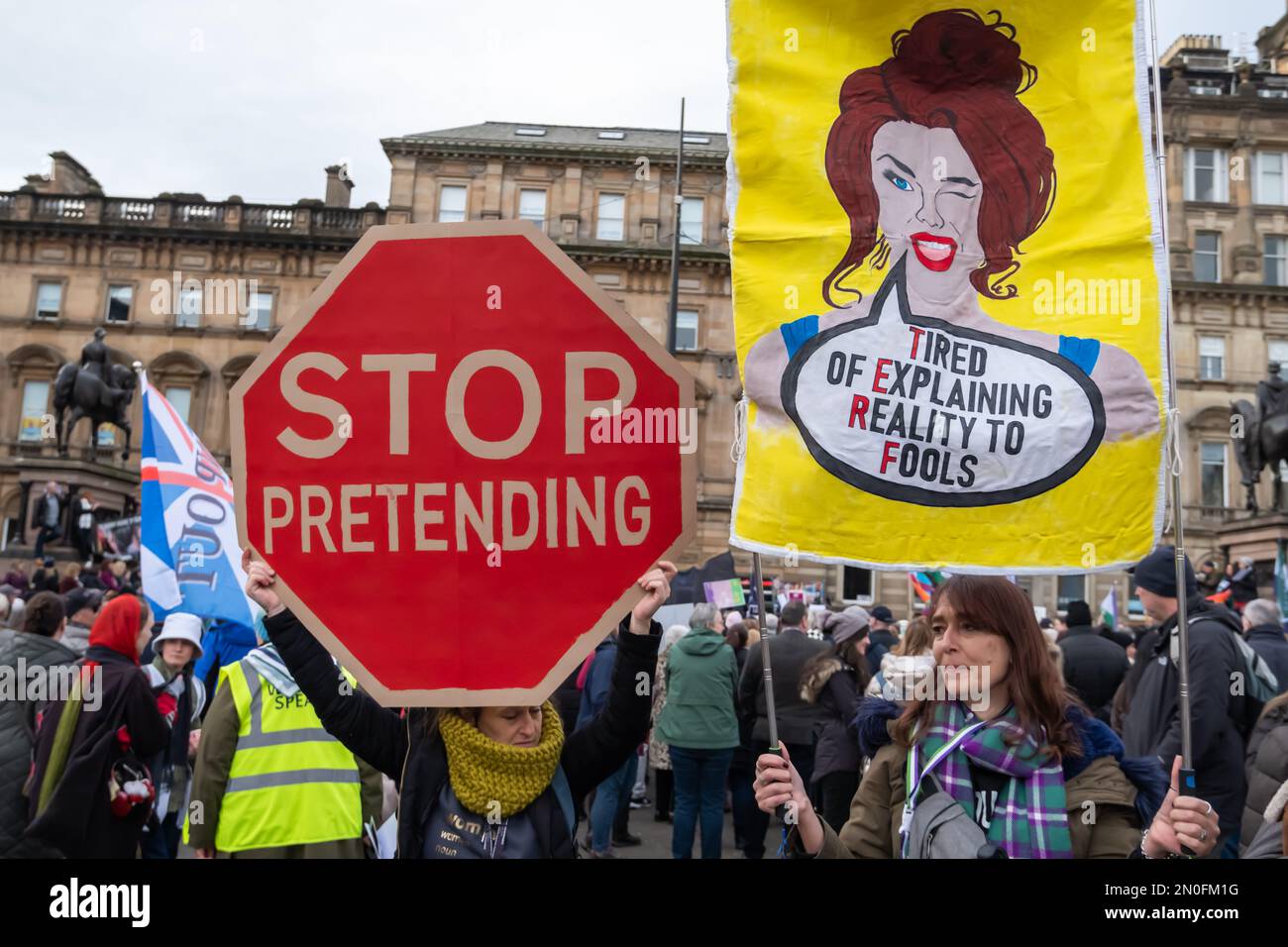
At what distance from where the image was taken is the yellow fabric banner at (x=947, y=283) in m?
2.83

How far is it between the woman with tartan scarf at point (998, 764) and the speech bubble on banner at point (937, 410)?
0.97 feet

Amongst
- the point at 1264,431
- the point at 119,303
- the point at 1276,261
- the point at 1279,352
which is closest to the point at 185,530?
the point at 1264,431

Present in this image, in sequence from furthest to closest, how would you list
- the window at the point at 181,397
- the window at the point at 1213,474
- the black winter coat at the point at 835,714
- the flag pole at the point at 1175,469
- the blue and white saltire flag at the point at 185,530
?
the window at the point at 181,397, the window at the point at 1213,474, the black winter coat at the point at 835,714, the blue and white saltire flag at the point at 185,530, the flag pole at the point at 1175,469

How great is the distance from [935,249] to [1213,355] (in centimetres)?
4316

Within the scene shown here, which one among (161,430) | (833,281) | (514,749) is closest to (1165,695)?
(833,281)

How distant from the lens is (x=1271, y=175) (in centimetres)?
4244

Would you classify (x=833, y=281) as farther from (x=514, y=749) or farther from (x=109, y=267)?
(x=109, y=267)

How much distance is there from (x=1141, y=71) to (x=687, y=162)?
40.1 meters

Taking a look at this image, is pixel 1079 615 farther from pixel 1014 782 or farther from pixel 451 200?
pixel 451 200

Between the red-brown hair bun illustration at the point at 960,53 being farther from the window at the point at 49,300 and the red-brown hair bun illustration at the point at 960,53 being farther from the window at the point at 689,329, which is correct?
the window at the point at 49,300

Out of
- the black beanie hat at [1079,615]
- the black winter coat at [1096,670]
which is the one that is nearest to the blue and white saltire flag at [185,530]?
the black winter coat at [1096,670]

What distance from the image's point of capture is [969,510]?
2.84m
